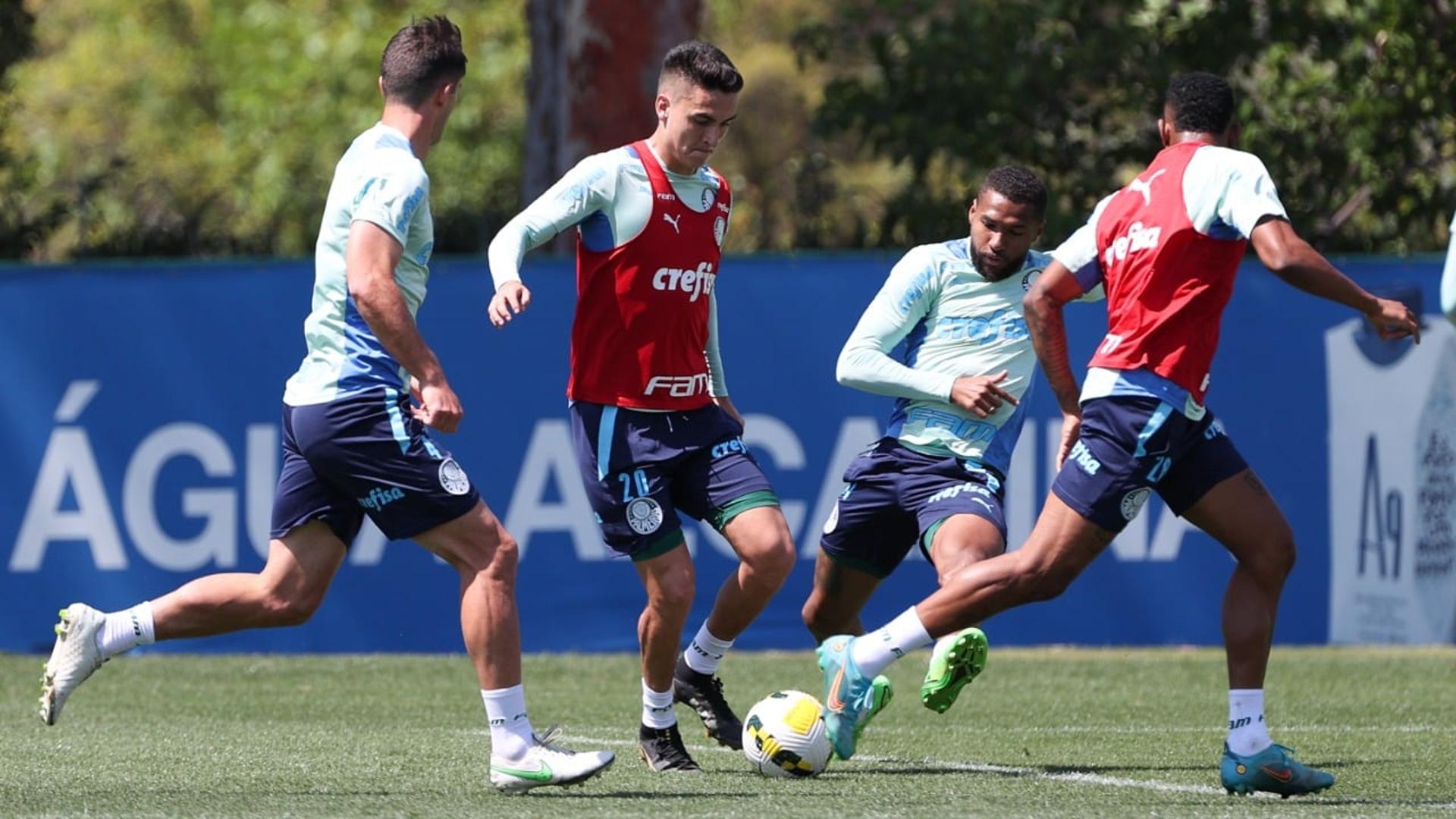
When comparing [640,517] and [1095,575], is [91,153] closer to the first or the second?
[1095,575]

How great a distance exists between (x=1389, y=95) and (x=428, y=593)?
24.7ft

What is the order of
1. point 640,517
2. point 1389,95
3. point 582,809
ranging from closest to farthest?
point 582,809
point 640,517
point 1389,95

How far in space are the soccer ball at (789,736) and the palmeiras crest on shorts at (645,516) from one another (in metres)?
0.69

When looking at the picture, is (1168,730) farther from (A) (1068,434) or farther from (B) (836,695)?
(B) (836,695)

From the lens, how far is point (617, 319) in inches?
286

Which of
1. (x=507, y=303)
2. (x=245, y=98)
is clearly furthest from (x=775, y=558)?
(x=245, y=98)

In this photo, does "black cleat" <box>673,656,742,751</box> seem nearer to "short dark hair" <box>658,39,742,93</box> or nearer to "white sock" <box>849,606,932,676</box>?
"white sock" <box>849,606,932,676</box>

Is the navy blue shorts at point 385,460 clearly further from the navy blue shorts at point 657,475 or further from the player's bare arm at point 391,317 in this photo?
the navy blue shorts at point 657,475

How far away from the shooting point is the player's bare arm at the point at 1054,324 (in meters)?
6.89

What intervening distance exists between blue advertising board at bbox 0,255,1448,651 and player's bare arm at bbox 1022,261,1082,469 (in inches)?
186

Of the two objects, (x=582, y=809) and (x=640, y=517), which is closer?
(x=582, y=809)

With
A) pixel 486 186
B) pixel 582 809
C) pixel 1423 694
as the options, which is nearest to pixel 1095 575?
pixel 1423 694

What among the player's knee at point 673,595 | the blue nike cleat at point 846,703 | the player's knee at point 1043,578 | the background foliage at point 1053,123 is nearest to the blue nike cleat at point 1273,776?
the player's knee at point 1043,578

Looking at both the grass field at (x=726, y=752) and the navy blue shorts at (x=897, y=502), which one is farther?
the navy blue shorts at (x=897, y=502)
